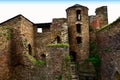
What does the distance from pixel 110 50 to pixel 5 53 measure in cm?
961

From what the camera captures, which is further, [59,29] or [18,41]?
[59,29]

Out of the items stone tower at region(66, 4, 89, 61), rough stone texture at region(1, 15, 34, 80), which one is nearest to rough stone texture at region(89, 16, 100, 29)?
stone tower at region(66, 4, 89, 61)

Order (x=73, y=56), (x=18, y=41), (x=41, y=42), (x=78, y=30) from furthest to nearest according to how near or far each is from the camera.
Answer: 1. (x=41, y=42)
2. (x=78, y=30)
3. (x=73, y=56)
4. (x=18, y=41)

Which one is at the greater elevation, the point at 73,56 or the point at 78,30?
the point at 78,30

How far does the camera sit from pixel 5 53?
24.3m

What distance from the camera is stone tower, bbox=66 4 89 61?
1049 inches

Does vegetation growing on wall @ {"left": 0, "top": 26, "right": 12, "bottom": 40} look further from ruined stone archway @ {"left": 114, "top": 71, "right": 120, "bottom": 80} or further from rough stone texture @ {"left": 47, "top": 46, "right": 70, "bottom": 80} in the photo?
Result: ruined stone archway @ {"left": 114, "top": 71, "right": 120, "bottom": 80}

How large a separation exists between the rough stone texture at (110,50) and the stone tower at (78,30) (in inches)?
74.4

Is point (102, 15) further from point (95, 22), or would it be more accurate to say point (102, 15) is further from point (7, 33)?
point (7, 33)

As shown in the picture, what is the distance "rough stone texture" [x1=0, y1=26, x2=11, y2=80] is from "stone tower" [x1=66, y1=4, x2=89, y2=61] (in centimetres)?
650

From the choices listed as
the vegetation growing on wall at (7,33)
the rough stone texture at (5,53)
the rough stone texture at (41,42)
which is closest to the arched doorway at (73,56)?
the rough stone texture at (41,42)

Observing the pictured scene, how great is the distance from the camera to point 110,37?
23.0 meters

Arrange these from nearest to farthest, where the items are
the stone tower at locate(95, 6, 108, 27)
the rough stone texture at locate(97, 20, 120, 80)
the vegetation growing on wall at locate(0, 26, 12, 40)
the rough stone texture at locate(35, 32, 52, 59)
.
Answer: the rough stone texture at locate(97, 20, 120, 80) < the vegetation growing on wall at locate(0, 26, 12, 40) < the rough stone texture at locate(35, 32, 52, 59) < the stone tower at locate(95, 6, 108, 27)

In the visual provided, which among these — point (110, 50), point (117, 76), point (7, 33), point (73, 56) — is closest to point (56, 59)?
point (110, 50)
